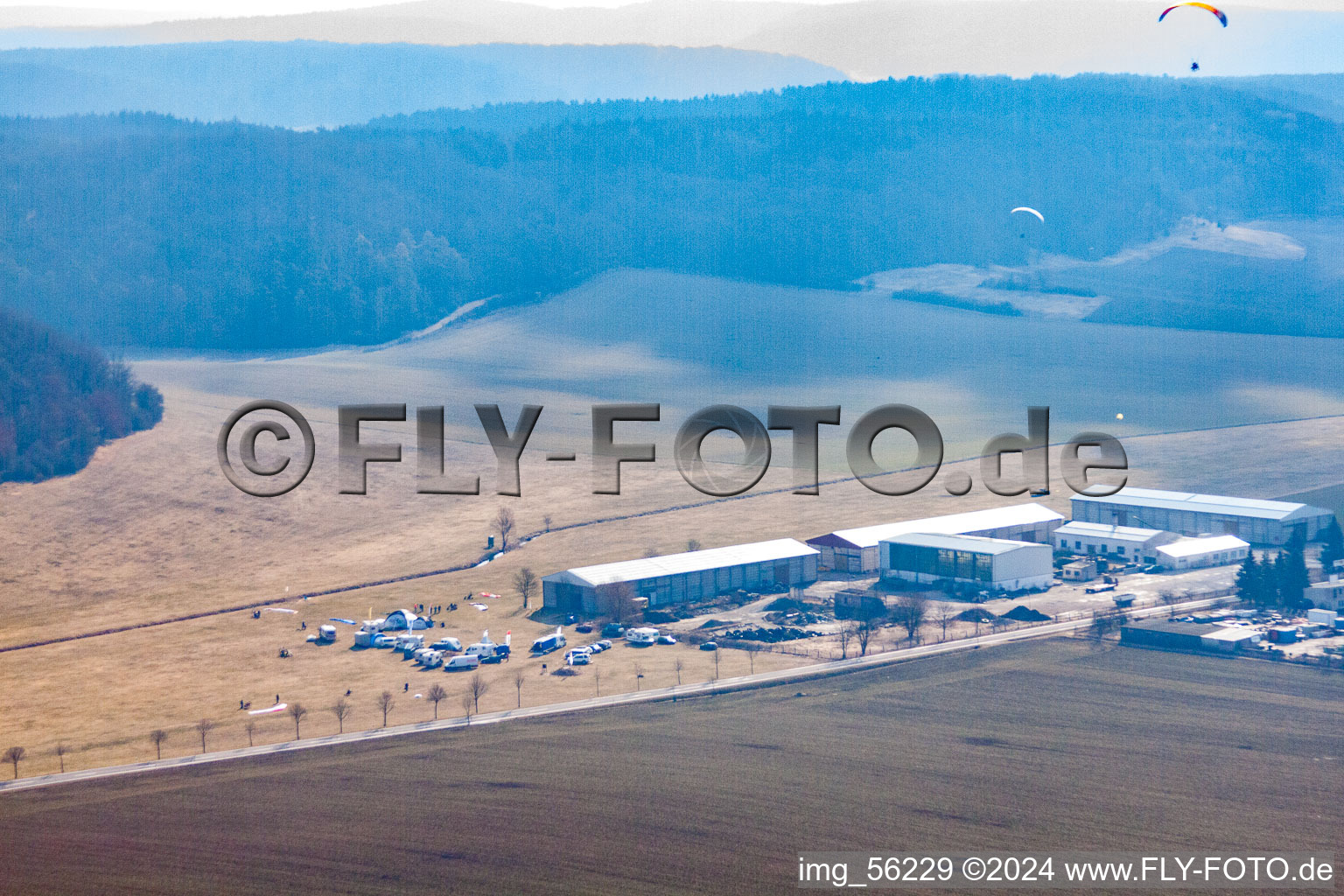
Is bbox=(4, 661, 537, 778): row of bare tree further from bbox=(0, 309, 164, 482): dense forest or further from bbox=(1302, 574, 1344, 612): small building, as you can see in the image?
bbox=(0, 309, 164, 482): dense forest

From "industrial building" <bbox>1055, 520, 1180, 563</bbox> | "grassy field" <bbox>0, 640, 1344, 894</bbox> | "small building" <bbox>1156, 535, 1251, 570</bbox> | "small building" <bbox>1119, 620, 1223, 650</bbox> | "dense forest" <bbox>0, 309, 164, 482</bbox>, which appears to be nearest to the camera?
"grassy field" <bbox>0, 640, 1344, 894</bbox>

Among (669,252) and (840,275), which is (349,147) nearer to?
(669,252)

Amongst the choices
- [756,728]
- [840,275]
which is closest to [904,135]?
[840,275]

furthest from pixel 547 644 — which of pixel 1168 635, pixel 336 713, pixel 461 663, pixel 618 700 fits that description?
pixel 1168 635

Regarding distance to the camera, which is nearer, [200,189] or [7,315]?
[7,315]

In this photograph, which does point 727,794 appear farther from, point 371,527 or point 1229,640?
point 371,527

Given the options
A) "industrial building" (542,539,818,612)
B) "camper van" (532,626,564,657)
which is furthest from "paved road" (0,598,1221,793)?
"industrial building" (542,539,818,612)
